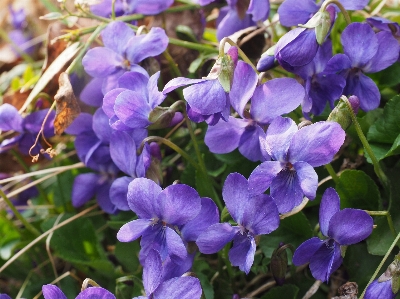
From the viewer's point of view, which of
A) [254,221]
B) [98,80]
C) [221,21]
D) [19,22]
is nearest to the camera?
[254,221]

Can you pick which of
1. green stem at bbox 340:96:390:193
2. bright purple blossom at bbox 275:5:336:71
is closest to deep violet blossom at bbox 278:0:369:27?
bright purple blossom at bbox 275:5:336:71

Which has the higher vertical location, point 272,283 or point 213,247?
point 213,247

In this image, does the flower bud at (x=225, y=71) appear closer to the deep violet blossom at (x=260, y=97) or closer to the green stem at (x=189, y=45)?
the deep violet blossom at (x=260, y=97)

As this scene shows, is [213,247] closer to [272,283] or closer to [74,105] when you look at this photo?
[272,283]

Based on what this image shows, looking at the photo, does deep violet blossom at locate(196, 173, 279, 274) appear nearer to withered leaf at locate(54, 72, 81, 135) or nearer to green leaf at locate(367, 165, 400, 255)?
green leaf at locate(367, 165, 400, 255)

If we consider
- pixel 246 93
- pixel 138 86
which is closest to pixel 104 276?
pixel 138 86

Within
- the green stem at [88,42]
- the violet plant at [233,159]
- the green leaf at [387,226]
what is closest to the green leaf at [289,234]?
the violet plant at [233,159]

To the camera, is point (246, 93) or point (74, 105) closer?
point (246, 93)
